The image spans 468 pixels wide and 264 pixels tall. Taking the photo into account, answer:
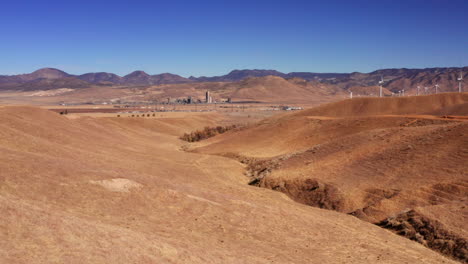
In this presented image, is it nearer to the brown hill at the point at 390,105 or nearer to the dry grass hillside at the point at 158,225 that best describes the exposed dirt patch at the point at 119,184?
the dry grass hillside at the point at 158,225

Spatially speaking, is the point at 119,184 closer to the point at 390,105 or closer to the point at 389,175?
the point at 389,175

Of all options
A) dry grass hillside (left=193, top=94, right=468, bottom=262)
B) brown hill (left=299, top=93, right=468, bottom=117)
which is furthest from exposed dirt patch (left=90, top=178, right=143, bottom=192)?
brown hill (left=299, top=93, right=468, bottom=117)

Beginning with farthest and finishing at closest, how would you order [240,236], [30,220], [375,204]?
[375,204] < [240,236] < [30,220]

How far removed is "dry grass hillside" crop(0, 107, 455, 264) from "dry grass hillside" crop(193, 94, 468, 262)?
1.38 m

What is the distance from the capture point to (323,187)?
26.3 meters

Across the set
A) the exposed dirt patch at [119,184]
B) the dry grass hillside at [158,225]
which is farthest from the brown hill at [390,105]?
the exposed dirt patch at [119,184]

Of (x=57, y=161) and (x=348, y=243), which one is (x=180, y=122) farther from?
(x=348, y=243)

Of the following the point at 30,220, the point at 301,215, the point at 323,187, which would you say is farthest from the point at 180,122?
the point at 30,220

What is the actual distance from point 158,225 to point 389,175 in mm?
14866

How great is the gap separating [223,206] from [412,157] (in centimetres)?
1364

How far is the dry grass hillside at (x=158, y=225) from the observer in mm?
11695

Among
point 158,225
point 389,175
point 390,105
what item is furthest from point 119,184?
point 390,105

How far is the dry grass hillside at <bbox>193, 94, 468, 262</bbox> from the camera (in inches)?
754

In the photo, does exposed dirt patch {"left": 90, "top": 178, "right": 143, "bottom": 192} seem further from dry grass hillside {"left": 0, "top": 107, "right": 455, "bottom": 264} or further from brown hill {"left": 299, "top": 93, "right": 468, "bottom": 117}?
brown hill {"left": 299, "top": 93, "right": 468, "bottom": 117}
